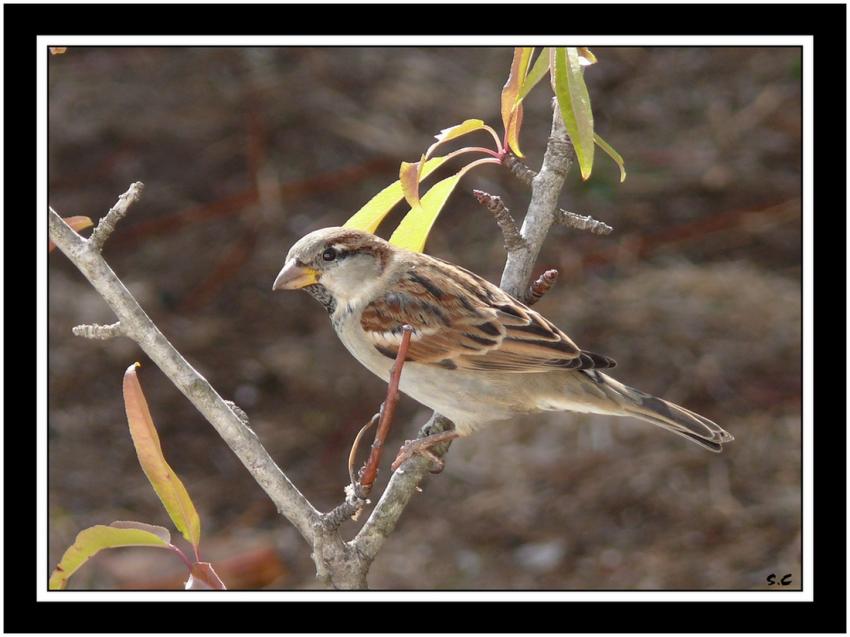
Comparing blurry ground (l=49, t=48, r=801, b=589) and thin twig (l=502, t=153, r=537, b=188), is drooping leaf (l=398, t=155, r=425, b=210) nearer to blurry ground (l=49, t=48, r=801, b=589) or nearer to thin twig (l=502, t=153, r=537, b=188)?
thin twig (l=502, t=153, r=537, b=188)

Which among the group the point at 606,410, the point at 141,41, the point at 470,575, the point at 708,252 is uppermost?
the point at 708,252

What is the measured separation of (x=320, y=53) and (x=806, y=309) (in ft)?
12.3

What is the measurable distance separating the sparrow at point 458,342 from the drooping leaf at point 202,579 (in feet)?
2.57

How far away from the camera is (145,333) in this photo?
5.84 feet

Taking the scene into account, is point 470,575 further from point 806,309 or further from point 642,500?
point 806,309

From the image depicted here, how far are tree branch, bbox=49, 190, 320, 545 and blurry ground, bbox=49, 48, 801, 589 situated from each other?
2.21m

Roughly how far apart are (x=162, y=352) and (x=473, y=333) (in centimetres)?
87

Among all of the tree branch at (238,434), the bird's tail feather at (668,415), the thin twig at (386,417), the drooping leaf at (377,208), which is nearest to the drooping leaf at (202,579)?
the tree branch at (238,434)

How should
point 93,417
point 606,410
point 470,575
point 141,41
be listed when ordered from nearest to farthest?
1. point 141,41
2. point 606,410
3. point 470,575
4. point 93,417

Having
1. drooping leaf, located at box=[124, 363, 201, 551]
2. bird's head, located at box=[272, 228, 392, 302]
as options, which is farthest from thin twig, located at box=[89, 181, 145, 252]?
bird's head, located at box=[272, 228, 392, 302]

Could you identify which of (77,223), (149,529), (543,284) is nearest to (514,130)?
(543,284)

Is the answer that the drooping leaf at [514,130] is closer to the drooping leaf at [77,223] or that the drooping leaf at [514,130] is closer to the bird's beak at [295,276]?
the bird's beak at [295,276]

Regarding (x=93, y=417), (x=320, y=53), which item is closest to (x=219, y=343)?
(x=93, y=417)

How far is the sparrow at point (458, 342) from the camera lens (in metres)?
2.44
